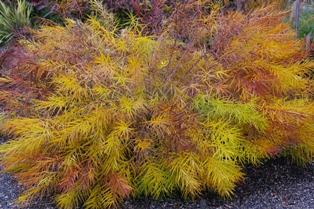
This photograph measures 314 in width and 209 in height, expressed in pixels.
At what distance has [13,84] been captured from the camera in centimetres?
372

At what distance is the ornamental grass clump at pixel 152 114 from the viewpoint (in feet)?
10.4

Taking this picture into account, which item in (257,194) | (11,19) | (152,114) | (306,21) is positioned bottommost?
(11,19)

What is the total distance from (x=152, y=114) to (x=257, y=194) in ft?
3.62

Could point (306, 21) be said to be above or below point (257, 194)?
above

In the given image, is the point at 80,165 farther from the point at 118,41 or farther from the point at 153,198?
the point at 118,41

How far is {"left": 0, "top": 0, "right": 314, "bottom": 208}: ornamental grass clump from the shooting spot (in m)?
3.17

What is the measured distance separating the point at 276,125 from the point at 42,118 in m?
1.78

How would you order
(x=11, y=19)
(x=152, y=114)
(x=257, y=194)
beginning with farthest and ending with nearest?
(x=11, y=19) < (x=257, y=194) < (x=152, y=114)

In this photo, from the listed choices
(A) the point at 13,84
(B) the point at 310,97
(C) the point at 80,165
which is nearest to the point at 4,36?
(A) the point at 13,84

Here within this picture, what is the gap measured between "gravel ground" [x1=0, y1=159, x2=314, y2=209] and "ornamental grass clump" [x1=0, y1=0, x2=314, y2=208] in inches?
3.7

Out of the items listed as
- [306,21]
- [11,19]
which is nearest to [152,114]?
[306,21]

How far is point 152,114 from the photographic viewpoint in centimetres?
326

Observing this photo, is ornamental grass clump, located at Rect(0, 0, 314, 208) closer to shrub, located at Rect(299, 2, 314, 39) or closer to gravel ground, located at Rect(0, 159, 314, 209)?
gravel ground, located at Rect(0, 159, 314, 209)

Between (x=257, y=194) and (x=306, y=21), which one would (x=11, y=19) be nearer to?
(x=306, y=21)
